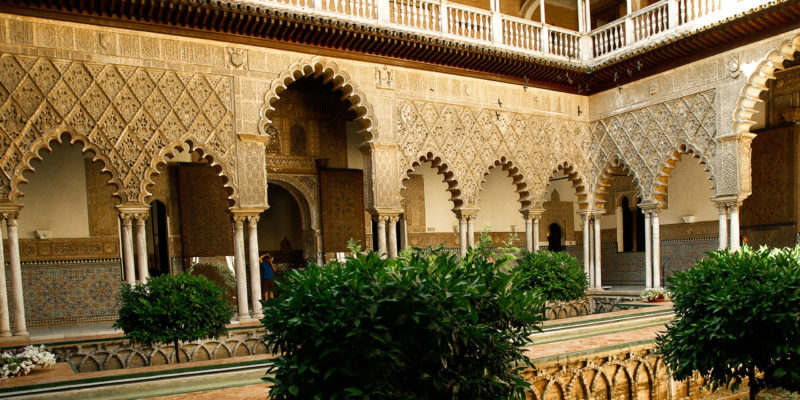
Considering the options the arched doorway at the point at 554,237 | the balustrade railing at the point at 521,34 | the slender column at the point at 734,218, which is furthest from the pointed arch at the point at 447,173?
the arched doorway at the point at 554,237

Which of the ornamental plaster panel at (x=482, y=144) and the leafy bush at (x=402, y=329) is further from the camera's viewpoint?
the ornamental plaster panel at (x=482, y=144)


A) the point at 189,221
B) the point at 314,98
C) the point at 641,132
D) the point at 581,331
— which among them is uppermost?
the point at 314,98

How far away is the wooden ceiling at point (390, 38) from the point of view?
7.30m

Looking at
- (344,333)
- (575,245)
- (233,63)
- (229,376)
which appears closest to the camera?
(344,333)

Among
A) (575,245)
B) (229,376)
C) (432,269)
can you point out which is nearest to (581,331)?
(229,376)

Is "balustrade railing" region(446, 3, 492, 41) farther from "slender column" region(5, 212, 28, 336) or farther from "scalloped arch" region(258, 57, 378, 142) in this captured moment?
"slender column" region(5, 212, 28, 336)

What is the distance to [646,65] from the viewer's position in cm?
1037

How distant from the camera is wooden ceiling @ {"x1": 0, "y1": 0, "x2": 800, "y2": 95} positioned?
A: 287 inches

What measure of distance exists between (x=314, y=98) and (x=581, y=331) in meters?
7.30

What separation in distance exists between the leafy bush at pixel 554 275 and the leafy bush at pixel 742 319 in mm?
4012

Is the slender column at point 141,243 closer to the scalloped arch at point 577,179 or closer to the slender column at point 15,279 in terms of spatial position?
the slender column at point 15,279

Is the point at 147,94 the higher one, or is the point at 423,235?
the point at 147,94

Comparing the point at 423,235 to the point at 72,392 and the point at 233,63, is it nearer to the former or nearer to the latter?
the point at 233,63

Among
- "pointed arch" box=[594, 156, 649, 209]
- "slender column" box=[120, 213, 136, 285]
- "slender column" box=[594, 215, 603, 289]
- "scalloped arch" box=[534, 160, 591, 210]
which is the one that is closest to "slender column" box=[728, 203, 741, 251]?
"pointed arch" box=[594, 156, 649, 209]
